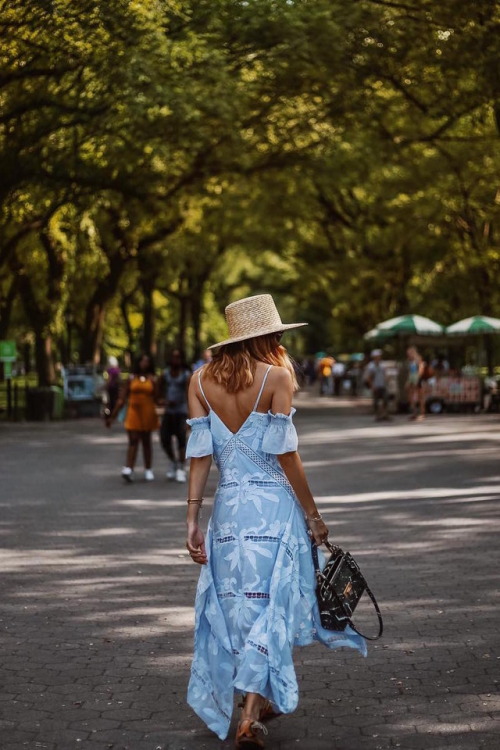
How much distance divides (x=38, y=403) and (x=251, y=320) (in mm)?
28010

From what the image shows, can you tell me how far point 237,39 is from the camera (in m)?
19.4

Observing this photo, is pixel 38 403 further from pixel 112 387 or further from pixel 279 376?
pixel 279 376

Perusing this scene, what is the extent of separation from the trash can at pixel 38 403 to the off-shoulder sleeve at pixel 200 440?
1098 inches

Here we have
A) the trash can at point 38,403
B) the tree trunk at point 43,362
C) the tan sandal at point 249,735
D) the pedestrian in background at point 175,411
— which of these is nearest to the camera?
the tan sandal at point 249,735

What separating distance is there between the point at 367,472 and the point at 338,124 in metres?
11.3

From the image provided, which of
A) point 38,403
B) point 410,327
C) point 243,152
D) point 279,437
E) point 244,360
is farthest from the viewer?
point 410,327

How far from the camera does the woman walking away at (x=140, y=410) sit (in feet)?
50.8

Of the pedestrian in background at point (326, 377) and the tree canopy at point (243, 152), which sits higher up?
the tree canopy at point (243, 152)

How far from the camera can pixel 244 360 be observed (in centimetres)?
491

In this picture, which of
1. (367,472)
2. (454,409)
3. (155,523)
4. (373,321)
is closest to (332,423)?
(454,409)

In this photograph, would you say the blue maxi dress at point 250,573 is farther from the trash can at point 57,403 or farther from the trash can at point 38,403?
the trash can at point 57,403

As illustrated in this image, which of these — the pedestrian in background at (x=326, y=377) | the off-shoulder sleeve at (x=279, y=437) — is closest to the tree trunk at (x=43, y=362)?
the pedestrian in background at (x=326, y=377)

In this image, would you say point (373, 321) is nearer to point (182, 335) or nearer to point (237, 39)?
point (182, 335)

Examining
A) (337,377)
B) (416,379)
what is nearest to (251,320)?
(416,379)
